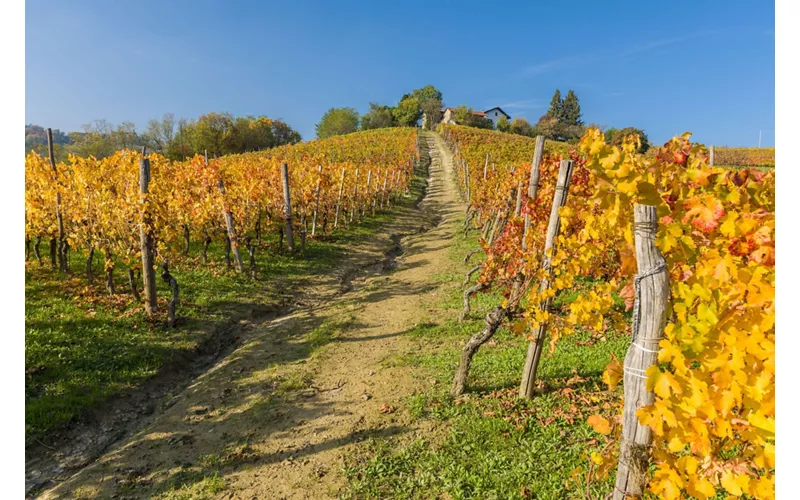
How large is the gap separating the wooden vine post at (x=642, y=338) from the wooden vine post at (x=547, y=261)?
2.58 m

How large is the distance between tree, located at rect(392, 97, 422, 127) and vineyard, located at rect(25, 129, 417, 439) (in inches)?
2748

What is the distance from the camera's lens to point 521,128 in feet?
264

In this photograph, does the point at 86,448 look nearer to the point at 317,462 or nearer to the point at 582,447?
the point at 317,462

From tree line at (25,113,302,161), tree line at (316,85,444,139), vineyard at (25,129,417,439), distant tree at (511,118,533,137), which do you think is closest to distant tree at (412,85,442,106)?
tree line at (316,85,444,139)

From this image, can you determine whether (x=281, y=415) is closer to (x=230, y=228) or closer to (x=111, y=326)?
(x=111, y=326)

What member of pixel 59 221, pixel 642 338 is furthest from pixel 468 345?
pixel 59 221

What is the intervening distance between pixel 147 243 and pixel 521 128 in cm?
8195

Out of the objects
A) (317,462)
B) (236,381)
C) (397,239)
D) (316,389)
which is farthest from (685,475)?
(397,239)

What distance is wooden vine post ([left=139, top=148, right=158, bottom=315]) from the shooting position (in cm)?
838

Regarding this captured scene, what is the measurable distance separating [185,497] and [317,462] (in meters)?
1.43

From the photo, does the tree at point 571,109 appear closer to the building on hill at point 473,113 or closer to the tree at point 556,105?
the tree at point 556,105

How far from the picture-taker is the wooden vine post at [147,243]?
8383 mm

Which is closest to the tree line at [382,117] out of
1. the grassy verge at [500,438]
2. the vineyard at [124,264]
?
the vineyard at [124,264]

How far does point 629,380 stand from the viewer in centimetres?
213
